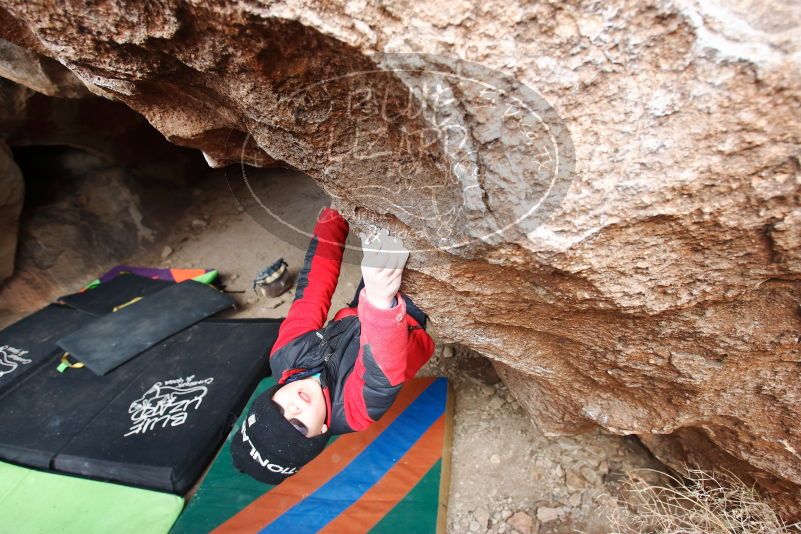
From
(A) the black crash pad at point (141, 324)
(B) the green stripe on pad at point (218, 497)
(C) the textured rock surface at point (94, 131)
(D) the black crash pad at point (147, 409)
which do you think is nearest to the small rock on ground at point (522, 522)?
(B) the green stripe on pad at point (218, 497)

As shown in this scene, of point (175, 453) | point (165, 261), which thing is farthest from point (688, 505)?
point (165, 261)

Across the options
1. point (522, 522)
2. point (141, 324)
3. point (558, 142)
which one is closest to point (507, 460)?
point (522, 522)

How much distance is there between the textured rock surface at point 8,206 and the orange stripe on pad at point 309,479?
70.8 inches

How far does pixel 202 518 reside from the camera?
1354mm

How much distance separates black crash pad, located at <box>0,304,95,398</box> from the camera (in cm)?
192

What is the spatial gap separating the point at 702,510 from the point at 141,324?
2.05 meters

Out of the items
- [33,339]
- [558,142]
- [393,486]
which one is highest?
[558,142]

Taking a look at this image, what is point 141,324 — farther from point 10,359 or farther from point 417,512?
point 417,512

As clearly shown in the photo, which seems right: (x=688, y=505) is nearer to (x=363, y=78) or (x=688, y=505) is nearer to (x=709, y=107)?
(x=709, y=107)

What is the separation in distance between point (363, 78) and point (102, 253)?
2481 millimetres

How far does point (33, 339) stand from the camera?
6.89 feet

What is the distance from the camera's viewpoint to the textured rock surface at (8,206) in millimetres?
2066

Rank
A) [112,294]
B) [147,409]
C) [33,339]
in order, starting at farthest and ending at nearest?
[112,294] < [33,339] < [147,409]

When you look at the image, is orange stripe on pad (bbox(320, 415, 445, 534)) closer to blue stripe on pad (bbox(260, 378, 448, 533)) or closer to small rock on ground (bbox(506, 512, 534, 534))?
blue stripe on pad (bbox(260, 378, 448, 533))
